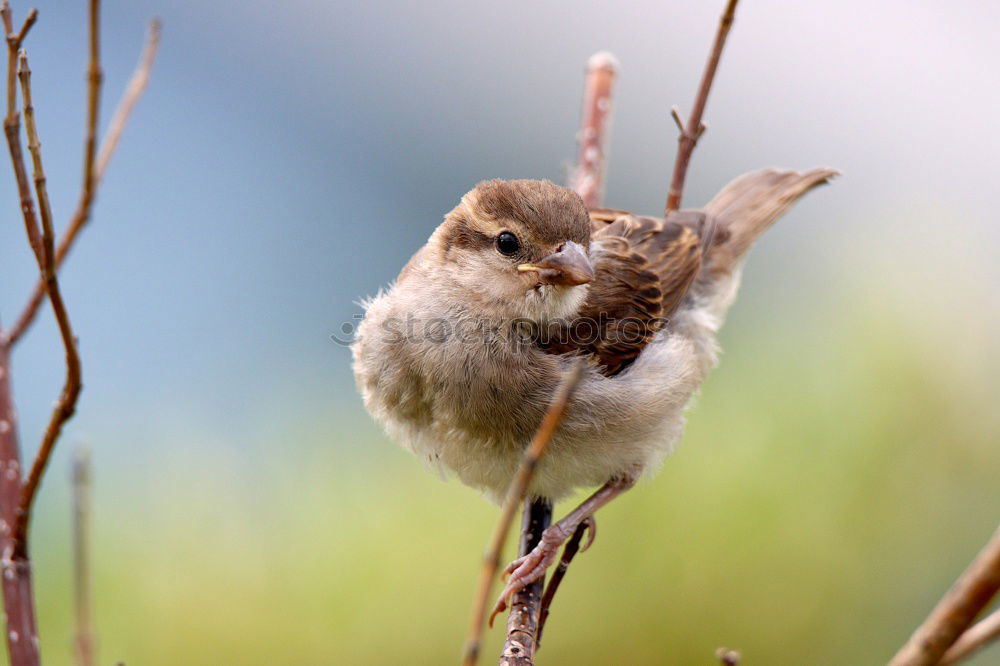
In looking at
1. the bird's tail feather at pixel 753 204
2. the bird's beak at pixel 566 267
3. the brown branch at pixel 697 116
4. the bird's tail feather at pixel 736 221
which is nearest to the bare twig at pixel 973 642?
the bird's beak at pixel 566 267

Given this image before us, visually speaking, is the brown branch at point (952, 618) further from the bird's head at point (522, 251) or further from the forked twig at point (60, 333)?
the bird's head at point (522, 251)

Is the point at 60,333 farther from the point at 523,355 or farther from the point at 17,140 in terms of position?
the point at 523,355

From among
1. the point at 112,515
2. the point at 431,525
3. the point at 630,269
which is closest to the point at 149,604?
the point at 112,515

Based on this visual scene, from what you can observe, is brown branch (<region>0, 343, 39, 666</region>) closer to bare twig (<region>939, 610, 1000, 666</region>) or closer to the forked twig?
the forked twig

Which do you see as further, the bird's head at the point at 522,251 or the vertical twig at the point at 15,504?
the bird's head at the point at 522,251

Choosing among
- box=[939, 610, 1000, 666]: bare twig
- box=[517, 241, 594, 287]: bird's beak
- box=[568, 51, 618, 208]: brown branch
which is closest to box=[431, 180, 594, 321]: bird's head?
box=[517, 241, 594, 287]: bird's beak

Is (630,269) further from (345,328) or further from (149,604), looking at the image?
(149,604)

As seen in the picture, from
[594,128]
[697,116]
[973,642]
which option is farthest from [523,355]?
[973,642]
